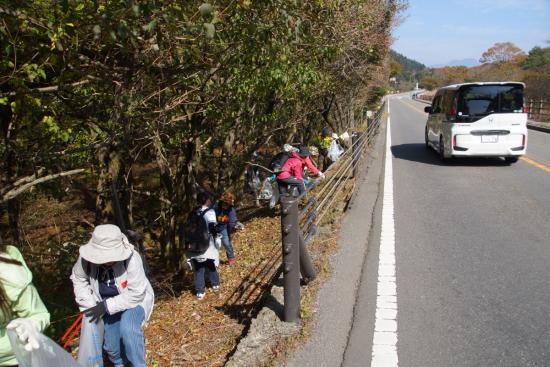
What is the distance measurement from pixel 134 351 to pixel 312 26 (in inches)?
231

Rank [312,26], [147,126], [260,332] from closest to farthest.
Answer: [260,332] → [147,126] → [312,26]

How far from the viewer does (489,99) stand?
12.2m

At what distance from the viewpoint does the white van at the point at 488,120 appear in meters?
12.1

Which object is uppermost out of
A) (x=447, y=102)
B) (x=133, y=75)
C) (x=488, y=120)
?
(x=133, y=75)

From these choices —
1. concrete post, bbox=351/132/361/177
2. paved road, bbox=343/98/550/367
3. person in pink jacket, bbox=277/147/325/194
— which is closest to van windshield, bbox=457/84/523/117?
paved road, bbox=343/98/550/367

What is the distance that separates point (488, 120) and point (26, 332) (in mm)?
12047

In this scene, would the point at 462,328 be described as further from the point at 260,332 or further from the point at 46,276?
the point at 46,276

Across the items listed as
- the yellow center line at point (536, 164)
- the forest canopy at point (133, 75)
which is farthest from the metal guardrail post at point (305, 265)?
the yellow center line at point (536, 164)

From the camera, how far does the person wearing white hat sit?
3811 mm

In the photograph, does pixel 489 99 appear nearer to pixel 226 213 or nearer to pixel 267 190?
pixel 267 190

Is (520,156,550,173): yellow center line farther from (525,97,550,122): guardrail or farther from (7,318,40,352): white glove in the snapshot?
(525,97,550,122): guardrail

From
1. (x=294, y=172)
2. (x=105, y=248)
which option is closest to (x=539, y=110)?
(x=294, y=172)

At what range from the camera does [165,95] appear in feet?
22.9

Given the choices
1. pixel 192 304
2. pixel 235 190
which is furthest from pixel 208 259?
pixel 235 190
